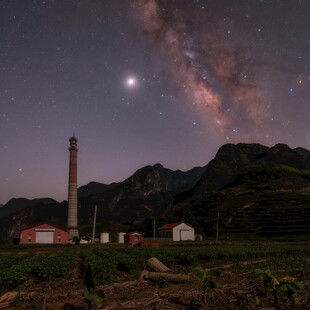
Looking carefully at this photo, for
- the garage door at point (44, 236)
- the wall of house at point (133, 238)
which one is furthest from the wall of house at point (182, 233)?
the garage door at point (44, 236)

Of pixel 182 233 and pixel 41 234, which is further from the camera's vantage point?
pixel 182 233

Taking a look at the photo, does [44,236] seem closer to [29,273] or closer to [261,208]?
[261,208]

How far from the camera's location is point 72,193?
3720 inches

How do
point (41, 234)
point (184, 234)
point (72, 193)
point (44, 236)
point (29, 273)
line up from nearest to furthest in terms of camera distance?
point (29, 273)
point (41, 234)
point (44, 236)
point (184, 234)
point (72, 193)

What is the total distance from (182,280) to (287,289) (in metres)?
8.49

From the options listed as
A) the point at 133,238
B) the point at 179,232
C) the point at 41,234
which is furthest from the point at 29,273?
the point at 179,232

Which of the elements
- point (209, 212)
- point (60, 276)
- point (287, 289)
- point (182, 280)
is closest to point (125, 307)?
point (287, 289)

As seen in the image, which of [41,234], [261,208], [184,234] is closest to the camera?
[41,234]

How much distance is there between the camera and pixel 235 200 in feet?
415

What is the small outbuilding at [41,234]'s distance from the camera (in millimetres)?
80188

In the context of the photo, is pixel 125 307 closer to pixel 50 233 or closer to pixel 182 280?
pixel 182 280

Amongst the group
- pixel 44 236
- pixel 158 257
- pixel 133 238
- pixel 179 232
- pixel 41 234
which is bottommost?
pixel 158 257

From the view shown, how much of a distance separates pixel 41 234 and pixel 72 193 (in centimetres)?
1613

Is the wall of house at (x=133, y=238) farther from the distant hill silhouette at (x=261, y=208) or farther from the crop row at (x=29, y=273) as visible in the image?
the crop row at (x=29, y=273)
